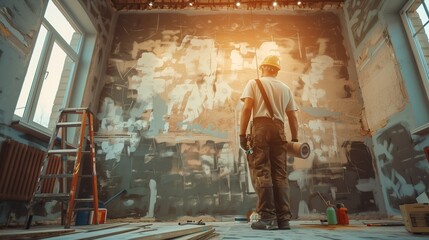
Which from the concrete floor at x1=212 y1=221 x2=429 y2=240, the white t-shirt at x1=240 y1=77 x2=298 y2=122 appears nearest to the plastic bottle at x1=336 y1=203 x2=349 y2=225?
the concrete floor at x1=212 y1=221 x2=429 y2=240

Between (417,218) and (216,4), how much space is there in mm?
5091

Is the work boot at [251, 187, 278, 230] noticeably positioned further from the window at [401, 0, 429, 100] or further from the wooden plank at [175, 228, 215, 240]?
the window at [401, 0, 429, 100]

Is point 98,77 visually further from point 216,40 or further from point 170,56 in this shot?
point 216,40

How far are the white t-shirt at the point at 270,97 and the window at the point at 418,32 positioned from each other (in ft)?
7.36

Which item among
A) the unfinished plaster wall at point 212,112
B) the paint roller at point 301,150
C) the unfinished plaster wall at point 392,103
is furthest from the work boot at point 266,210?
the unfinished plaster wall at point 392,103

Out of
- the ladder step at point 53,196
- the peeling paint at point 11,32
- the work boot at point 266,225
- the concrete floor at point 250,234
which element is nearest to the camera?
the concrete floor at point 250,234

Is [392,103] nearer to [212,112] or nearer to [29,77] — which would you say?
[212,112]

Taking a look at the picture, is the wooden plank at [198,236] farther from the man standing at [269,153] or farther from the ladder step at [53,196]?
the ladder step at [53,196]

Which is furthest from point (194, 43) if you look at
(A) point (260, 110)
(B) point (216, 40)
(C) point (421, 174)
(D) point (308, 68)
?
(C) point (421, 174)

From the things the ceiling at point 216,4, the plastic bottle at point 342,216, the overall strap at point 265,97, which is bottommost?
the plastic bottle at point 342,216

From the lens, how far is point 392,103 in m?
3.70

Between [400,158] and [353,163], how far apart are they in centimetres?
71

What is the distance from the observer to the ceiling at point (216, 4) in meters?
5.31

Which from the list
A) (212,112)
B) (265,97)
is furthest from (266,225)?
(212,112)
